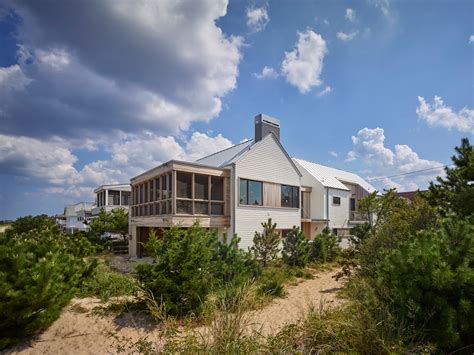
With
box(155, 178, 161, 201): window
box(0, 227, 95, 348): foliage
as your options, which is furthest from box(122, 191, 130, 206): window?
box(0, 227, 95, 348): foliage

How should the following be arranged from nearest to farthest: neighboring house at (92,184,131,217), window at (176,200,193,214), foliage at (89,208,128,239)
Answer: window at (176,200,193,214), foliage at (89,208,128,239), neighboring house at (92,184,131,217)

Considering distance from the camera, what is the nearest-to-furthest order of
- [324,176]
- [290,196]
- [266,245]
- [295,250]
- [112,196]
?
1. [266,245]
2. [295,250]
3. [290,196]
4. [324,176]
5. [112,196]

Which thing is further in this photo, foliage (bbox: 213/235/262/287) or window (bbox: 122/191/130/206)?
window (bbox: 122/191/130/206)

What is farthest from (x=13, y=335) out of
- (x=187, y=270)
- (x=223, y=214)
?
(x=223, y=214)

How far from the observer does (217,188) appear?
16.5 metres

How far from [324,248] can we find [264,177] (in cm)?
583

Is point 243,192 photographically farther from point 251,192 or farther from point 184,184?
point 184,184

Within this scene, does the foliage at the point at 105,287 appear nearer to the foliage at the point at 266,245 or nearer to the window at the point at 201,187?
the window at the point at 201,187

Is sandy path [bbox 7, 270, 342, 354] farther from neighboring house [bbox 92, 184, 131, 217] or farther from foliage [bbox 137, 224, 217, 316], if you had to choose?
neighboring house [bbox 92, 184, 131, 217]

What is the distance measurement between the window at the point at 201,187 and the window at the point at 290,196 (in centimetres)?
→ 596

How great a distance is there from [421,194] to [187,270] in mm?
10817

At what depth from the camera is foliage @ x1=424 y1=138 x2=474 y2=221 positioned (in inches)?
373

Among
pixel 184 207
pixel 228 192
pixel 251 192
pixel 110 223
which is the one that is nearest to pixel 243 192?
pixel 251 192

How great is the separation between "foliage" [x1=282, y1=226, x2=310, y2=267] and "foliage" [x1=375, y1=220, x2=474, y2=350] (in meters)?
9.81
